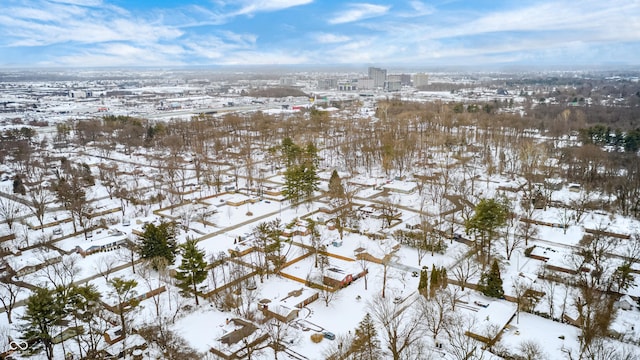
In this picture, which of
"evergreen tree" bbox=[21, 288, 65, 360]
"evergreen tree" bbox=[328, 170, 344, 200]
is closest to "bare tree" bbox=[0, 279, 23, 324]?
"evergreen tree" bbox=[21, 288, 65, 360]

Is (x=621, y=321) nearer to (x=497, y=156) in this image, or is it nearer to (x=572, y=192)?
(x=572, y=192)

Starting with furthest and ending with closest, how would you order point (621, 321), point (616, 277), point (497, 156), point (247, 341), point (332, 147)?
point (332, 147)
point (497, 156)
point (616, 277)
point (621, 321)
point (247, 341)

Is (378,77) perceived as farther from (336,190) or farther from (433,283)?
(433,283)

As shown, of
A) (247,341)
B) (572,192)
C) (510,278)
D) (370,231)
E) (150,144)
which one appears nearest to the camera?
(247,341)

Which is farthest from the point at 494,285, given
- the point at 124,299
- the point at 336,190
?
the point at 124,299

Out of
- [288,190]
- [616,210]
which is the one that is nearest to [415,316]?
[288,190]

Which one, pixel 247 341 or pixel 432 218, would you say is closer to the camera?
→ pixel 247 341
